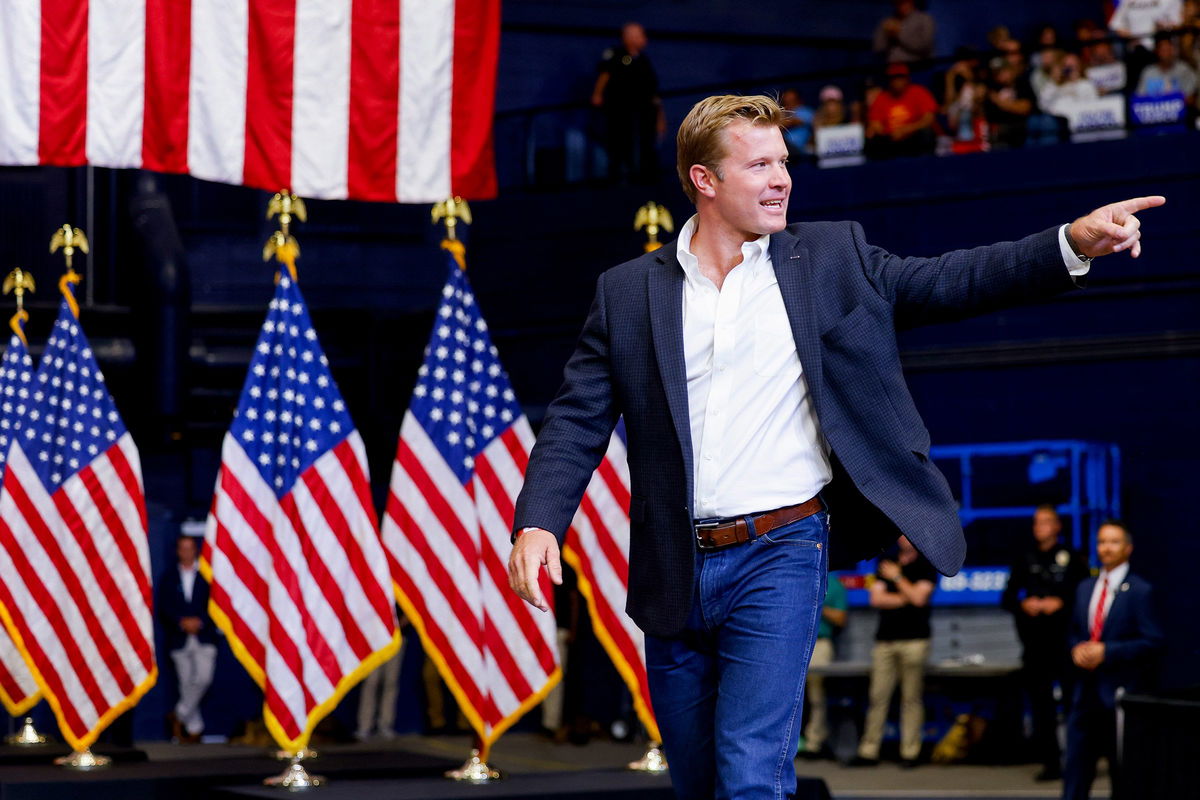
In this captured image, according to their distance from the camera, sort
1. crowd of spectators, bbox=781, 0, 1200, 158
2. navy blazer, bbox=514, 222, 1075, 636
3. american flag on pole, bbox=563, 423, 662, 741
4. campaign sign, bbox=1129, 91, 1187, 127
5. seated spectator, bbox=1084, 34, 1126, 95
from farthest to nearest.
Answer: seated spectator, bbox=1084, 34, 1126, 95 → crowd of spectators, bbox=781, 0, 1200, 158 → campaign sign, bbox=1129, 91, 1187, 127 → american flag on pole, bbox=563, 423, 662, 741 → navy blazer, bbox=514, 222, 1075, 636

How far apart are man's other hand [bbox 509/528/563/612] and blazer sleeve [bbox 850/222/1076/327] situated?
854 mm

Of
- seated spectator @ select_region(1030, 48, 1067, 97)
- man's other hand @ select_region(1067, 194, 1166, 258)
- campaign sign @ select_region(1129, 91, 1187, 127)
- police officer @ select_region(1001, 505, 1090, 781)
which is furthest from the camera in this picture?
seated spectator @ select_region(1030, 48, 1067, 97)

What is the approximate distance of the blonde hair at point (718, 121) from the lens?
3.56m

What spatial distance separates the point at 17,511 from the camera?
8.80 metres

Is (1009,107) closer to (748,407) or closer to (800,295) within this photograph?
(800,295)

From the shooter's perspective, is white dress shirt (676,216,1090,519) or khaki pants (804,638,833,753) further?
khaki pants (804,638,833,753)

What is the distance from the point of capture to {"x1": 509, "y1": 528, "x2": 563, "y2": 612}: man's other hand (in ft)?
11.2

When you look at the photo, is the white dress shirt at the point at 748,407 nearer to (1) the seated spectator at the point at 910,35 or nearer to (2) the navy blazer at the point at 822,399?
(2) the navy blazer at the point at 822,399

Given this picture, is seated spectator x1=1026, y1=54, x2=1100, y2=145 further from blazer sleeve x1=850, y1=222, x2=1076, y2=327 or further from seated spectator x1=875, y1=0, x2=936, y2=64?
blazer sleeve x1=850, y1=222, x2=1076, y2=327

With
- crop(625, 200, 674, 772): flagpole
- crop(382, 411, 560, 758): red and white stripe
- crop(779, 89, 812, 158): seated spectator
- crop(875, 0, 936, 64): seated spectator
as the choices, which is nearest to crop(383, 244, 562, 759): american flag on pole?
crop(382, 411, 560, 758): red and white stripe

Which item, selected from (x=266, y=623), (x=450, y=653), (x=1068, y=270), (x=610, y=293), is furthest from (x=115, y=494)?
(x=1068, y=270)

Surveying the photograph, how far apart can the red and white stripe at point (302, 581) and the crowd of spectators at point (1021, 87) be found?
5.53 m

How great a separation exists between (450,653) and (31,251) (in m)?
8.79

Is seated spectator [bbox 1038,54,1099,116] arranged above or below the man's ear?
above
